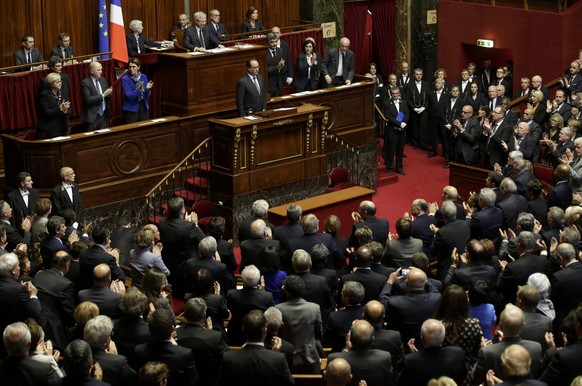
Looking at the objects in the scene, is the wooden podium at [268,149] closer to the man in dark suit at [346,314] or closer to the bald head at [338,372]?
the man in dark suit at [346,314]

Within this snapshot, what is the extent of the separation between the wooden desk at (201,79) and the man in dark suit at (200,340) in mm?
7193

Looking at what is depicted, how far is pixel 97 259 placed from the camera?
30.7 ft

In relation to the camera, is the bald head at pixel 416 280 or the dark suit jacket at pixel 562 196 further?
the dark suit jacket at pixel 562 196

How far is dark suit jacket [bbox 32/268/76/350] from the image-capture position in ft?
29.5

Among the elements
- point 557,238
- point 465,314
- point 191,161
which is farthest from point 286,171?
point 465,314

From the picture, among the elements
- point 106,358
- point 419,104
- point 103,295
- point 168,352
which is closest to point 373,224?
point 103,295

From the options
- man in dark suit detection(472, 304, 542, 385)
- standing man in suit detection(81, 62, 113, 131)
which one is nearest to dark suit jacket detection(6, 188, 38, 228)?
standing man in suit detection(81, 62, 113, 131)

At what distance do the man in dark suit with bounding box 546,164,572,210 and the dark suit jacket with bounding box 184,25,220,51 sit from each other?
223 inches

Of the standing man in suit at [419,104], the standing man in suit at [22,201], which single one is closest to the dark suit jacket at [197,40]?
the standing man in suit at [22,201]

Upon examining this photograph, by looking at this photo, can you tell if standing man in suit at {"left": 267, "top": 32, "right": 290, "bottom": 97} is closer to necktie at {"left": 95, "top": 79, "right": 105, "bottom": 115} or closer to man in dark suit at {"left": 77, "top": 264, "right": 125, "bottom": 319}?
necktie at {"left": 95, "top": 79, "right": 105, "bottom": 115}

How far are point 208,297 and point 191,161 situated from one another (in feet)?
20.4

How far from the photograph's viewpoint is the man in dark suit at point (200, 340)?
7.66 meters

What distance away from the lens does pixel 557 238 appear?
33.6ft

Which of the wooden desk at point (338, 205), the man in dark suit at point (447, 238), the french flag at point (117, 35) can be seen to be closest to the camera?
the man in dark suit at point (447, 238)
